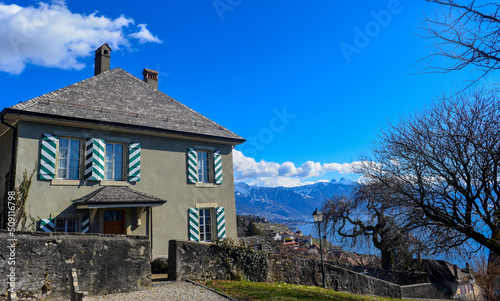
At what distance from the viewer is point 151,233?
41.3 feet

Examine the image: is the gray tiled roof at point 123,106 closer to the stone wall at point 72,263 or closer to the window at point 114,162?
the window at point 114,162

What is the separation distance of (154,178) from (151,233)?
2.29 meters

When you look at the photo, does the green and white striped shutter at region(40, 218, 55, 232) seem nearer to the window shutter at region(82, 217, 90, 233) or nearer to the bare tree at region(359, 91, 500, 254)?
the window shutter at region(82, 217, 90, 233)

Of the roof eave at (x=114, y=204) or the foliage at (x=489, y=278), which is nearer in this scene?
the roof eave at (x=114, y=204)

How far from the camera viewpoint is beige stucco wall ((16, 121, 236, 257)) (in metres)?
10.7

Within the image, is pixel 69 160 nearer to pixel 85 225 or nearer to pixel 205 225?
pixel 85 225

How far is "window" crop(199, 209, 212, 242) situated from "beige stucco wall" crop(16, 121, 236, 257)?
57 centimetres

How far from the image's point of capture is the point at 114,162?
12641 mm

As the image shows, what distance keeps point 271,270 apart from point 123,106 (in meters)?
9.36

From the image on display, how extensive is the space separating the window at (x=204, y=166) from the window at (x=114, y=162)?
3660 mm

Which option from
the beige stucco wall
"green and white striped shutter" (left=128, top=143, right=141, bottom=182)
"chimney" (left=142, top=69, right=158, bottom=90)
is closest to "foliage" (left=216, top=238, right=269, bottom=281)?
the beige stucco wall

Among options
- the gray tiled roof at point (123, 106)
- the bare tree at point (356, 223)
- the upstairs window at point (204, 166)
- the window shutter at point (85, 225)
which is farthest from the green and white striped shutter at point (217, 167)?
the bare tree at point (356, 223)

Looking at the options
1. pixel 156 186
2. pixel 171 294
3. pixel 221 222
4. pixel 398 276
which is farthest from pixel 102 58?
pixel 398 276

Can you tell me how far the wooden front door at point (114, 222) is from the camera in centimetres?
1192
